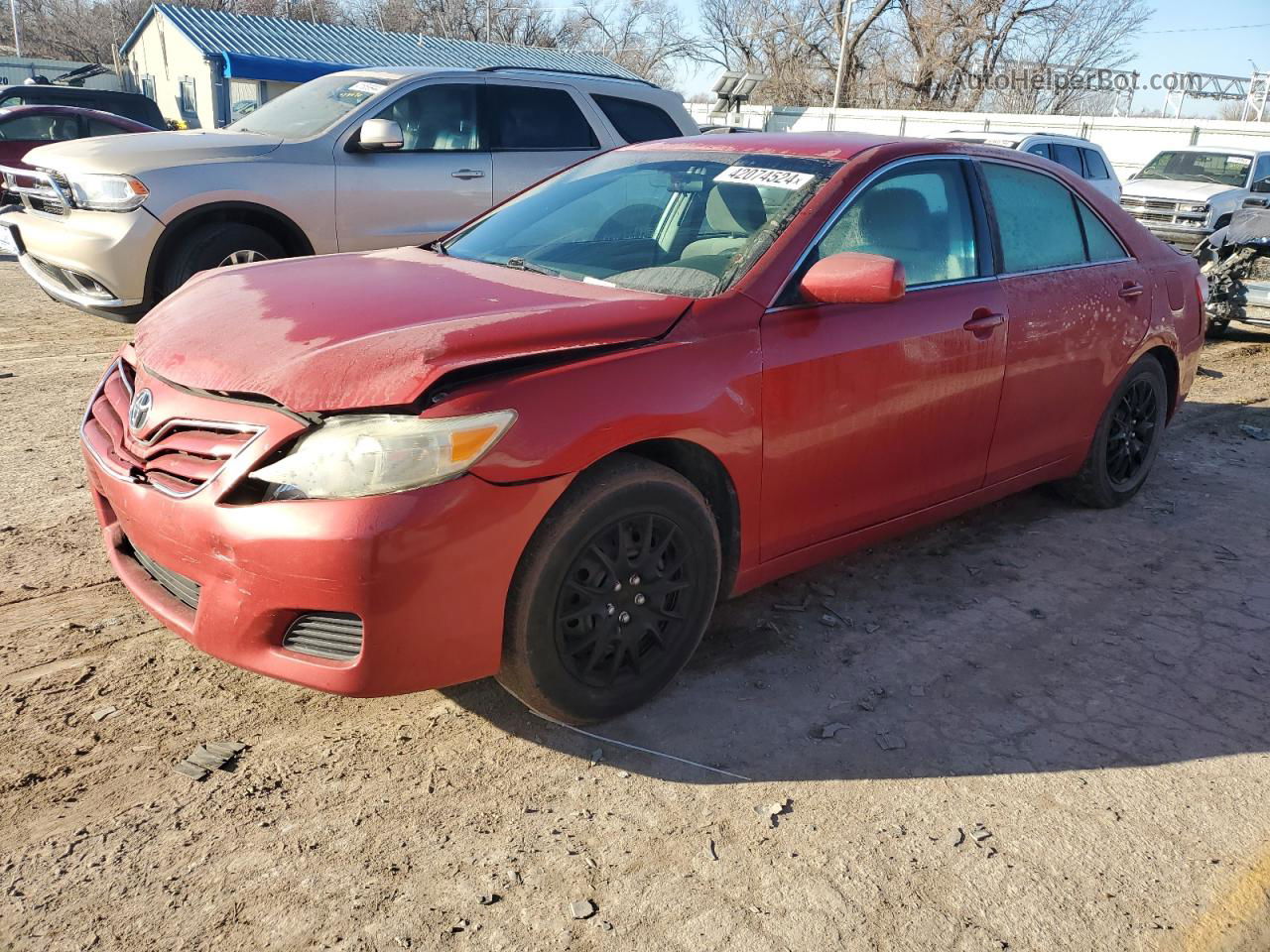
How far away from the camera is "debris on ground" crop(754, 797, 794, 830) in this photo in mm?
2777

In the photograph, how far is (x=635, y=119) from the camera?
8742 millimetres

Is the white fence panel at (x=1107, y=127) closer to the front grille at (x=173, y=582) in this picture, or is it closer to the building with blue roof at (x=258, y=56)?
the building with blue roof at (x=258, y=56)

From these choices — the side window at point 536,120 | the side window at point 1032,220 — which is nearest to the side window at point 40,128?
the side window at point 536,120

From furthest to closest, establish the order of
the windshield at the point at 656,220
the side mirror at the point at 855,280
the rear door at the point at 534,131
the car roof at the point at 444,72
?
the rear door at the point at 534,131, the car roof at the point at 444,72, the windshield at the point at 656,220, the side mirror at the point at 855,280

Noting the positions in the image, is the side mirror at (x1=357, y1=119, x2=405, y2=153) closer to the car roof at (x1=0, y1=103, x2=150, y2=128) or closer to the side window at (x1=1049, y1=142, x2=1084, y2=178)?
the car roof at (x1=0, y1=103, x2=150, y2=128)

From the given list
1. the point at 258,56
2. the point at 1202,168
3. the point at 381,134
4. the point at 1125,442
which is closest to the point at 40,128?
the point at 381,134

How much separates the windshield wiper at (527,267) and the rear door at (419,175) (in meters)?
3.91

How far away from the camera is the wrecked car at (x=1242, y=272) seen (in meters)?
9.71

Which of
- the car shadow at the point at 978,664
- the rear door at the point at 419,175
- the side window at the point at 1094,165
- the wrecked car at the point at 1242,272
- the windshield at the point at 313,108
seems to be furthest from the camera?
the side window at the point at 1094,165

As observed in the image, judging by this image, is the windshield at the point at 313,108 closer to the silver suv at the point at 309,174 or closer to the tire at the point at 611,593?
the silver suv at the point at 309,174

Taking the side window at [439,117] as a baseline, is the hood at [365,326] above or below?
below

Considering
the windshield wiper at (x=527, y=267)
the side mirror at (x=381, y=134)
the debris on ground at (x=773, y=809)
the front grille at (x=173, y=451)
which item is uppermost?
the side mirror at (x=381, y=134)

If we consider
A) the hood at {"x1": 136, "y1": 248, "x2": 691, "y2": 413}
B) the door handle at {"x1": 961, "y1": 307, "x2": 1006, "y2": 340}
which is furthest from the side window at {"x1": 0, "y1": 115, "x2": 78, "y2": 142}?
the door handle at {"x1": 961, "y1": 307, "x2": 1006, "y2": 340}

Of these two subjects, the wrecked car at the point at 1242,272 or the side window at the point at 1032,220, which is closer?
the side window at the point at 1032,220
